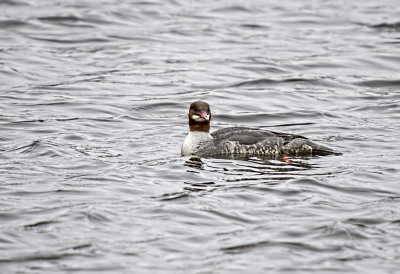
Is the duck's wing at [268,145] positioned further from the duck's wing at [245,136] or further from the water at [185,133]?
the water at [185,133]

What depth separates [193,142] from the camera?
39.5ft

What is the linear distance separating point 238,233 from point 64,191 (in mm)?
2579

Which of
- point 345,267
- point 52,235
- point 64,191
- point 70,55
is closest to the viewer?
point 345,267

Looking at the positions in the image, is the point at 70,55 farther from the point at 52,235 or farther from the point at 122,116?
the point at 52,235

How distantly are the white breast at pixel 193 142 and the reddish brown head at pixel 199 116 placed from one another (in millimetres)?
86

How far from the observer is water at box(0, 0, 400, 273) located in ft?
26.5

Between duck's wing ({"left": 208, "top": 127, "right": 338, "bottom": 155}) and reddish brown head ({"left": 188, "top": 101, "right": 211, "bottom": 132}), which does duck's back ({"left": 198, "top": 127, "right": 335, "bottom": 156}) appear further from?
reddish brown head ({"left": 188, "top": 101, "right": 211, "bottom": 132})

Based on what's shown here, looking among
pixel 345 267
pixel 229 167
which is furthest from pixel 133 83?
pixel 345 267

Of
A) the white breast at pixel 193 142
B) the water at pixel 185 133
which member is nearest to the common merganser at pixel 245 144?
the white breast at pixel 193 142

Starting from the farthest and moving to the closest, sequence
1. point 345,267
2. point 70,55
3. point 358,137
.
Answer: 1. point 70,55
2. point 358,137
3. point 345,267

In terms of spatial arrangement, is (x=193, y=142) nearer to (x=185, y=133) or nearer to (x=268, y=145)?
(x=268, y=145)

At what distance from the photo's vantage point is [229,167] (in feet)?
37.4

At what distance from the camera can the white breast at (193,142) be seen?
39.4ft

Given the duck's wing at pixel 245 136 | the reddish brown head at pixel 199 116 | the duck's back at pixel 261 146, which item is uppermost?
the reddish brown head at pixel 199 116
